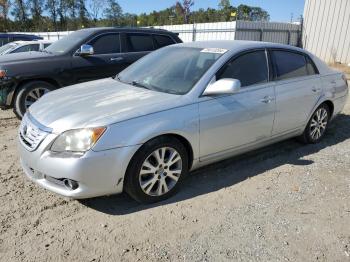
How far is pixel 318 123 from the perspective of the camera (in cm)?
576

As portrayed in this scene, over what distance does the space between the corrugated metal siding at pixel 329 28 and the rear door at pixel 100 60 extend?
11.7 meters

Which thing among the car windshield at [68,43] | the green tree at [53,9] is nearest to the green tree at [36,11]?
the green tree at [53,9]

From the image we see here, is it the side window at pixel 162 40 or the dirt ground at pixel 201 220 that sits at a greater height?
the side window at pixel 162 40

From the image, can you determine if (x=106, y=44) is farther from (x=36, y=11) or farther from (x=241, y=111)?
(x=36, y=11)

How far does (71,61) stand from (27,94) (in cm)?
101

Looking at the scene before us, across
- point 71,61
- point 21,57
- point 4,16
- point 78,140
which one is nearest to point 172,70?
point 78,140

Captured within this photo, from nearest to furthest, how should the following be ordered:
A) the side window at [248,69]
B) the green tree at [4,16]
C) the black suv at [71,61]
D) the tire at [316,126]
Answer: the side window at [248,69] < the tire at [316,126] < the black suv at [71,61] < the green tree at [4,16]

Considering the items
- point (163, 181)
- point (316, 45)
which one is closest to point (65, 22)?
point (316, 45)

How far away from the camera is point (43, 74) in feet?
22.3

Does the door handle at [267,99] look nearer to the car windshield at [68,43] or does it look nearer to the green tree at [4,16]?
the car windshield at [68,43]

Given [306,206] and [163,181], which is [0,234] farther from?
[306,206]

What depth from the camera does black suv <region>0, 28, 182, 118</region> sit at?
21.7 ft

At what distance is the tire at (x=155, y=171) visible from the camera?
11.8 ft

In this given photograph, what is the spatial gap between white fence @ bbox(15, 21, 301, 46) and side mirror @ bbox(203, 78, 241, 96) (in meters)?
14.5
